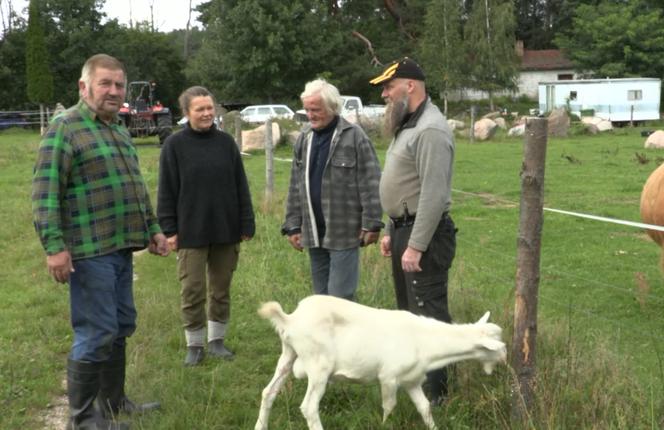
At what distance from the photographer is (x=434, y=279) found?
12.0 feet

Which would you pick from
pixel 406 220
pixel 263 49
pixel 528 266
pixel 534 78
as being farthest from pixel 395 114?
pixel 534 78

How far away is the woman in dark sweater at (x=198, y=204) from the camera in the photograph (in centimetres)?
466


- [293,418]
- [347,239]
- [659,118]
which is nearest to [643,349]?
[347,239]

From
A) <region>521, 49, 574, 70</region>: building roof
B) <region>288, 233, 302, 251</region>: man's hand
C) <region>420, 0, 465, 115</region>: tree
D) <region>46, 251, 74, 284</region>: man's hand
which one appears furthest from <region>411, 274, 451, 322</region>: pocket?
<region>521, 49, 574, 70</region>: building roof

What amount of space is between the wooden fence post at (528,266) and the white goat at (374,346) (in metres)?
0.15

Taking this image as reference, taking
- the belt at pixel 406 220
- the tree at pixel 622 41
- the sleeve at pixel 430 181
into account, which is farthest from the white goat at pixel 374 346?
the tree at pixel 622 41

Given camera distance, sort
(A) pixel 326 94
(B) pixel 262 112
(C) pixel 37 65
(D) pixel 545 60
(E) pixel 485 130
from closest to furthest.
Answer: (A) pixel 326 94 → (E) pixel 485 130 → (B) pixel 262 112 → (C) pixel 37 65 → (D) pixel 545 60

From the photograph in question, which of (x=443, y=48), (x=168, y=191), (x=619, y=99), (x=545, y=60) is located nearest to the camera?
(x=168, y=191)

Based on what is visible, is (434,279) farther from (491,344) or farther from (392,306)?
(392,306)

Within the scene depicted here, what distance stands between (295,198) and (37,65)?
37132 millimetres

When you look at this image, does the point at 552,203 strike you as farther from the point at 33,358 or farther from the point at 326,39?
the point at 326,39

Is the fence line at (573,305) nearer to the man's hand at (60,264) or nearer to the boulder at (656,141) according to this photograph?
the man's hand at (60,264)

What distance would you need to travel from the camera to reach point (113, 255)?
363 centimetres

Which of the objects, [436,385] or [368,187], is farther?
[368,187]
